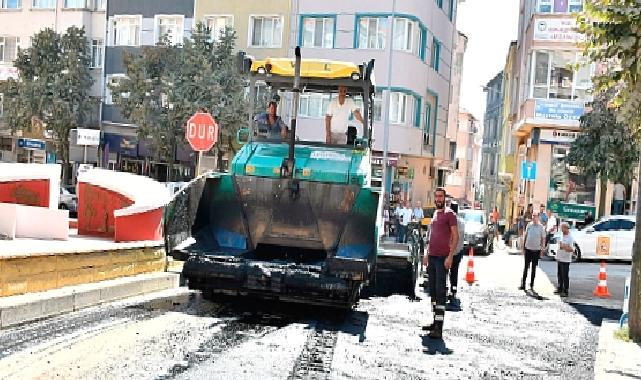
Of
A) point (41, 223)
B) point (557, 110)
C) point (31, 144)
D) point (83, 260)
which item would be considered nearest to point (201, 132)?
point (41, 223)

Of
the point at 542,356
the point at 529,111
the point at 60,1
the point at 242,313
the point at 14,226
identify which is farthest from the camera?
the point at 60,1

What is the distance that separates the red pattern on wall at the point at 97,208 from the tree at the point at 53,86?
1021 inches

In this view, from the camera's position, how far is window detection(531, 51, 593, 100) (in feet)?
109

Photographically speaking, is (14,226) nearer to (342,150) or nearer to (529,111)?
(342,150)

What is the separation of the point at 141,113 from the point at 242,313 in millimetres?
28203

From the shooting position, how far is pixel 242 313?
10.2 meters

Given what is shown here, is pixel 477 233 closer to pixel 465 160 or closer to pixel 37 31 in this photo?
pixel 37 31

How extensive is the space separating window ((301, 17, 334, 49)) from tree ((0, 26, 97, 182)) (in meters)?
11.5

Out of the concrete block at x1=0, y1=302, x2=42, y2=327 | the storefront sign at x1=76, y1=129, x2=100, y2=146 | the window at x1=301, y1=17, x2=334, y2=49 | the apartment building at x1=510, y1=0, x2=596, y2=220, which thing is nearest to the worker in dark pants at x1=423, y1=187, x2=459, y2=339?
the concrete block at x1=0, y1=302, x2=42, y2=327

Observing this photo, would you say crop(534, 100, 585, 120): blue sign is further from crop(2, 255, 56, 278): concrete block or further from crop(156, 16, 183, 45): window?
crop(2, 255, 56, 278): concrete block

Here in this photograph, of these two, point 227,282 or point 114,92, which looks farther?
point 114,92

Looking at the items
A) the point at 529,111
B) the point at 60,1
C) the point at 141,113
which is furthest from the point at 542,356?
the point at 60,1

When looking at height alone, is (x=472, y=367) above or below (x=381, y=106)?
below

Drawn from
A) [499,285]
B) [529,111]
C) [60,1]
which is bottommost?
[499,285]
